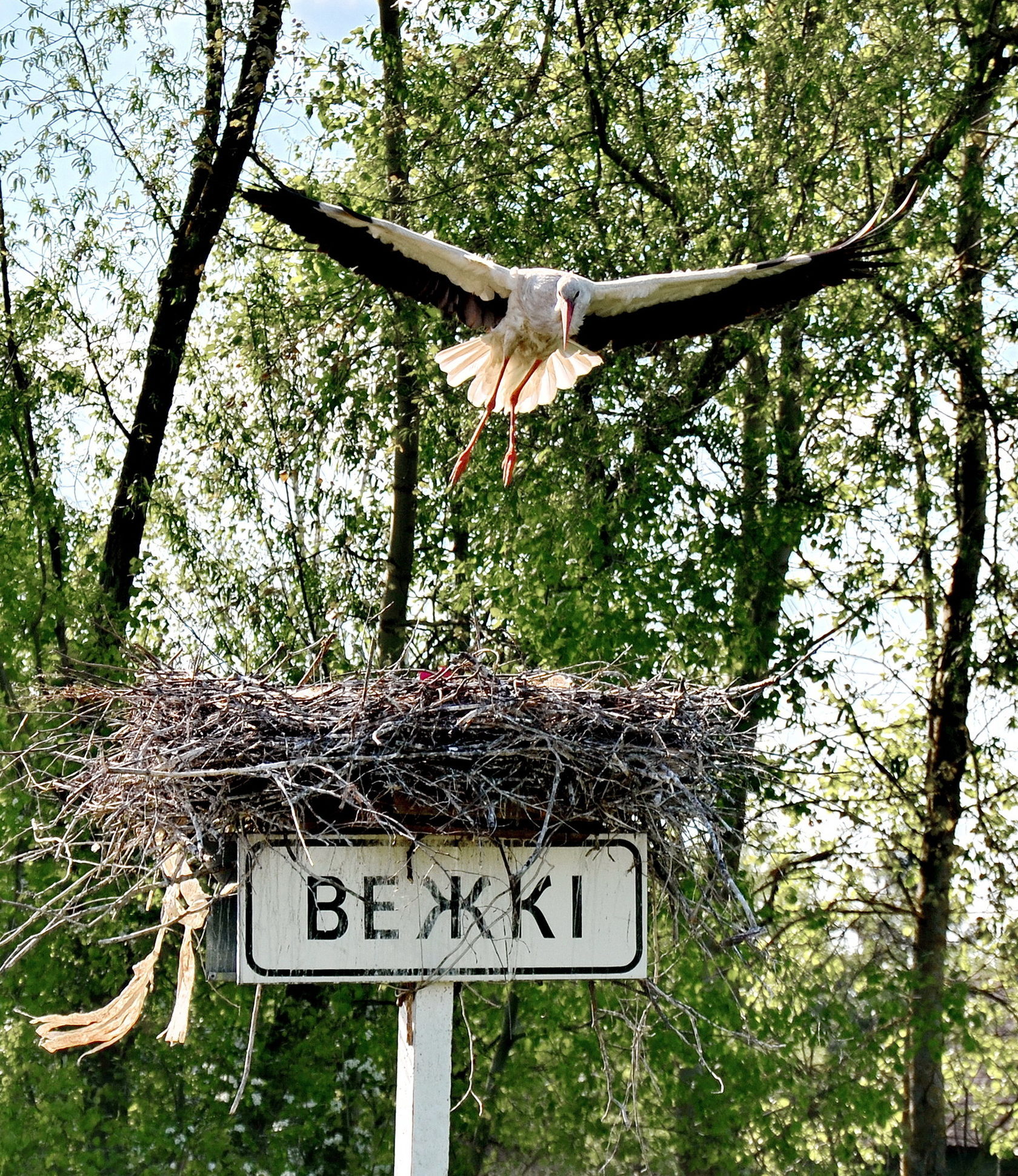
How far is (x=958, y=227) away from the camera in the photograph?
12930mm

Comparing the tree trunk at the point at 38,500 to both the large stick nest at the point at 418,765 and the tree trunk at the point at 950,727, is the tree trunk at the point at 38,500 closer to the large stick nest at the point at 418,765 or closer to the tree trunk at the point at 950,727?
the large stick nest at the point at 418,765

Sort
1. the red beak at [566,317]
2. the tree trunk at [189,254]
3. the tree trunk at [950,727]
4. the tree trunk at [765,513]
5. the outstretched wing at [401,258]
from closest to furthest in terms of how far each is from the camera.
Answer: the outstretched wing at [401,258]
the red beak at [566,317]
the tree trunk at [189,254]
the tree trunk at [765,513]
the tree trunk at [950,727]

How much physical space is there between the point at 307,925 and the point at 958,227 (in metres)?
10.8

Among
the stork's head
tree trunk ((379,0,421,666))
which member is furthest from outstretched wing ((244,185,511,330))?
tree trunk ((379,0,421,666))

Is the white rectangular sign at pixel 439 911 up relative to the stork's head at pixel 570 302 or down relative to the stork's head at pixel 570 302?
down

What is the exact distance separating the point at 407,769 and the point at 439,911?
1.11ft

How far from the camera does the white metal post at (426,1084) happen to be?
3613mm

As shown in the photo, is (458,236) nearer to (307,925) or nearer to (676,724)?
(676,724)

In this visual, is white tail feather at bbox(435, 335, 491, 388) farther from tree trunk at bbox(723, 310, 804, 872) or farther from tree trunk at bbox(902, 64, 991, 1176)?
tree trunk at bbox(902, 64, 991, 1176)

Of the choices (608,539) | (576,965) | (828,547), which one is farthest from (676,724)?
(828,547)

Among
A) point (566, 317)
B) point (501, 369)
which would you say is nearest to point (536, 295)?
point (566, 317)

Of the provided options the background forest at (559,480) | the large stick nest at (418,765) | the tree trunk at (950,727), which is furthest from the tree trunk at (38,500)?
Answer: the tree trunk at (950,727)

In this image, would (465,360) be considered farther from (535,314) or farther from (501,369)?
(535,314)

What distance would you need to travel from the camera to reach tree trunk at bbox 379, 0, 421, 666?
11.0 m
